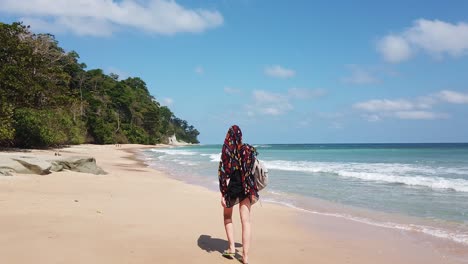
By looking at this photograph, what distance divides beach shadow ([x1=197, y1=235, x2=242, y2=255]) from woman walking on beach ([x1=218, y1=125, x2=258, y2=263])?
352 millimetres

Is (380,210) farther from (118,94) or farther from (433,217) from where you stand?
(118,94)

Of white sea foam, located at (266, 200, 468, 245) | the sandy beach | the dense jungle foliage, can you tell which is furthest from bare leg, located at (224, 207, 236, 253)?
the dense jungle foliage

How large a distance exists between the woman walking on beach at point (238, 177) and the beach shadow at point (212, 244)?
35 centimetres

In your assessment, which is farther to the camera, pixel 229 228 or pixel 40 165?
pixel 40 165

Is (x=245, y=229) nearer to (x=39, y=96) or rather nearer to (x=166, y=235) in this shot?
(x=166, y=235)

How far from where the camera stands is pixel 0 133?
69.4ft


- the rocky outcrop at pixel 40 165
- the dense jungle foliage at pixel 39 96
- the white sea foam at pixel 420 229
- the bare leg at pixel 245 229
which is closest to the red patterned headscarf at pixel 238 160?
the bare leg at pixel 245 229

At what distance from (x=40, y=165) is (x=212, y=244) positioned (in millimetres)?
8321

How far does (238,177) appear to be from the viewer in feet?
15.5

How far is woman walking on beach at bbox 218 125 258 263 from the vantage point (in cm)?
470

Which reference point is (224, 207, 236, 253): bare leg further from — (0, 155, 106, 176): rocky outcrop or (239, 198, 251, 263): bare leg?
(0, 155, 106, 176): rocky outcrop

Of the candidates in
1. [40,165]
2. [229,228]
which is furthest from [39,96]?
[229,228]

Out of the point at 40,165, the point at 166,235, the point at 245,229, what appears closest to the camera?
the point at 245,229

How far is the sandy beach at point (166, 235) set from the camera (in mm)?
4602
